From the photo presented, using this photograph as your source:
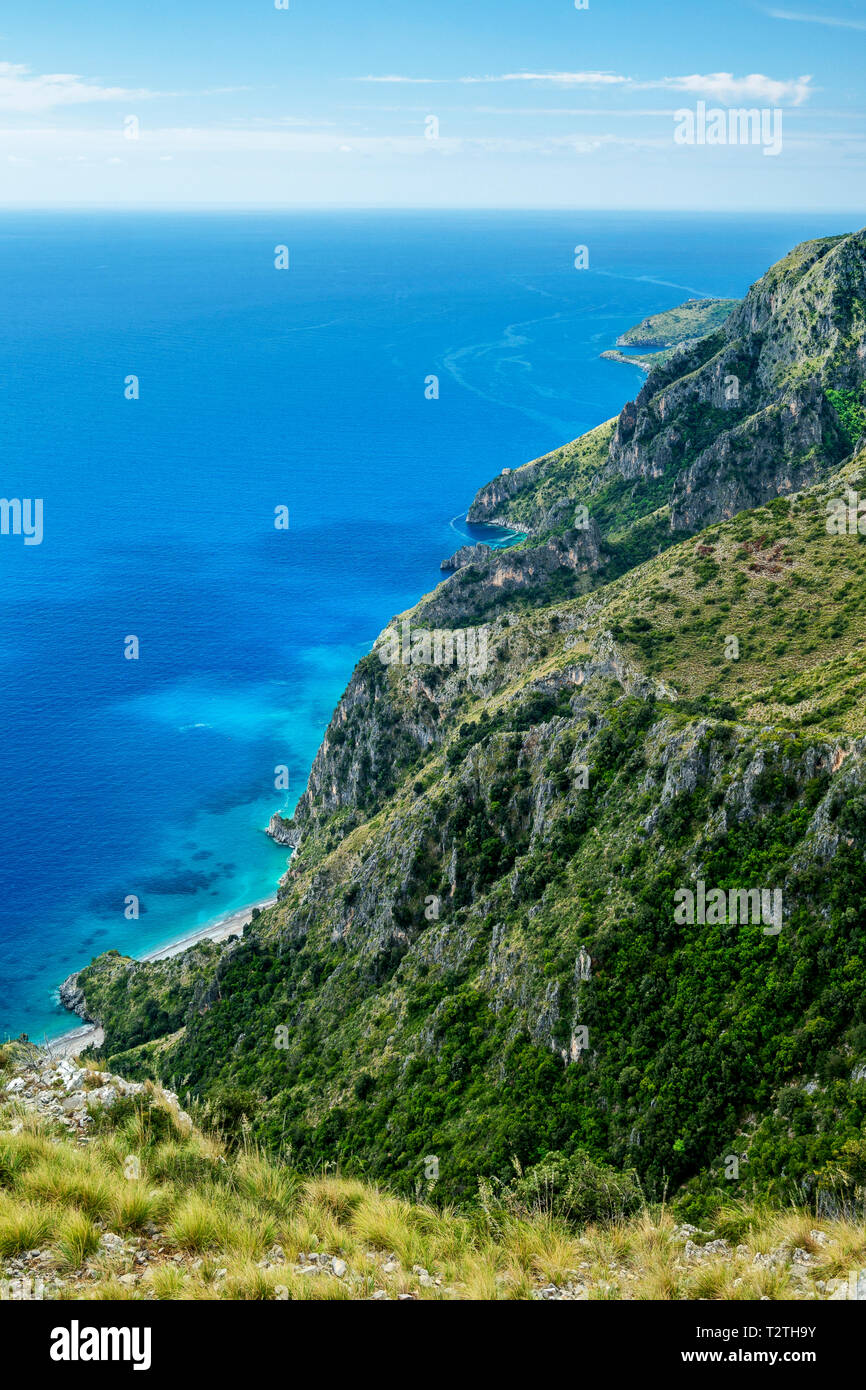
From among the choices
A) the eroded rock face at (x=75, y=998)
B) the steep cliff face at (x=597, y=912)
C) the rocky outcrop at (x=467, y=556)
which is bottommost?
the eroded rock face at (x=75, y=998)

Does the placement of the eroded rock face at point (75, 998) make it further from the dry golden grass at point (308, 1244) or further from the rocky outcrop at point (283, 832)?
the dry golden grass at point (308, 1244)

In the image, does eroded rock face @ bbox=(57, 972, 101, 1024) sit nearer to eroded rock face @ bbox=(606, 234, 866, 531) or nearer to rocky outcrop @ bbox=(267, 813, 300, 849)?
rocky outcrop @ bbox=(267, 813, 300, 849)

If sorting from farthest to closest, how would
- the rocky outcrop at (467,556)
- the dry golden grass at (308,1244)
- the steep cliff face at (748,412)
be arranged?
the rocky outcrop at (467,556) < the steep cliff face at (748,412) < the dry golden grass at (308,1244)

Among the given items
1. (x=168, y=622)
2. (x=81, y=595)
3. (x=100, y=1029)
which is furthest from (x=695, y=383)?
(x=100, y=1029)

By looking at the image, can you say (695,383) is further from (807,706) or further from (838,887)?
(838,887)

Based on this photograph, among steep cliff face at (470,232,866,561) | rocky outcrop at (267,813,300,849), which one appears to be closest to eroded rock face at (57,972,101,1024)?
rocky outcrop at (267,813,300,849)

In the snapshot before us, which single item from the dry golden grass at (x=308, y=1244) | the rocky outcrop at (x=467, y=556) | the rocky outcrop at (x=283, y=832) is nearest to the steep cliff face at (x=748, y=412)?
the rocky outcrop at (x=467, y=556)

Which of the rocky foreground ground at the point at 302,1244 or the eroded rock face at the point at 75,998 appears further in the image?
the eroded rock face at the point at 75,998

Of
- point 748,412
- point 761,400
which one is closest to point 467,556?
point 748,412

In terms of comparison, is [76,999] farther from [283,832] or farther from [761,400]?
[761,400]
